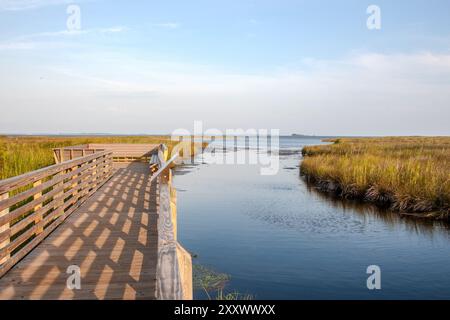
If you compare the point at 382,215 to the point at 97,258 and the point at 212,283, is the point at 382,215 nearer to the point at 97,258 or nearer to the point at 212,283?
the point at 212,283

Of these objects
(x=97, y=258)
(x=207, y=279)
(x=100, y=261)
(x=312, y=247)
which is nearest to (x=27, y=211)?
(x=97, y=258)

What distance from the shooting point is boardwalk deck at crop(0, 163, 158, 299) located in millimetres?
4863

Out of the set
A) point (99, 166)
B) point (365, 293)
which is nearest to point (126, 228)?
point (365, 293)

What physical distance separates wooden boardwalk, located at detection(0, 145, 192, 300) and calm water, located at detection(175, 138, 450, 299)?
2.26 metres

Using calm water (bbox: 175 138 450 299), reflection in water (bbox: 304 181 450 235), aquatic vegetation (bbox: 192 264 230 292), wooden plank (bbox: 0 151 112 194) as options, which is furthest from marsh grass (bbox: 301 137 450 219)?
wooden plank (bbox: 0 151 112 194)

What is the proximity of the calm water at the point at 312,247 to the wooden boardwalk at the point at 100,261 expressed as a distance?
89.0 inches

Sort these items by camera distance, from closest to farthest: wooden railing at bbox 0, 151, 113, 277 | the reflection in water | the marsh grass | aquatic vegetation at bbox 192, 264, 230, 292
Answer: wooden railing at bbox 0, 151, 113, 277 → aquatic vegetation at bbox 192, 264, 230, 292 → the reflection in water → the marsh grass

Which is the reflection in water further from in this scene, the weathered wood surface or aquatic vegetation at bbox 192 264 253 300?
the weathered wood surface

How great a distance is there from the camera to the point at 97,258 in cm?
615

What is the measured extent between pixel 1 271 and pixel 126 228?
2921 millimetres

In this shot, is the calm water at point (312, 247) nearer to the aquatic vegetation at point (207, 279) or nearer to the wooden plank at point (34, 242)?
the aquatic vegetation at point (207, 279)

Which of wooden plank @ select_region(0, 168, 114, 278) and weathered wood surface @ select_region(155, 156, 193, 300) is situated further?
wooden plank @ select_region(0, 168, 114, 278)

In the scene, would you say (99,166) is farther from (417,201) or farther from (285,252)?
(417,201)

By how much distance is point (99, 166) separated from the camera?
14.9m
